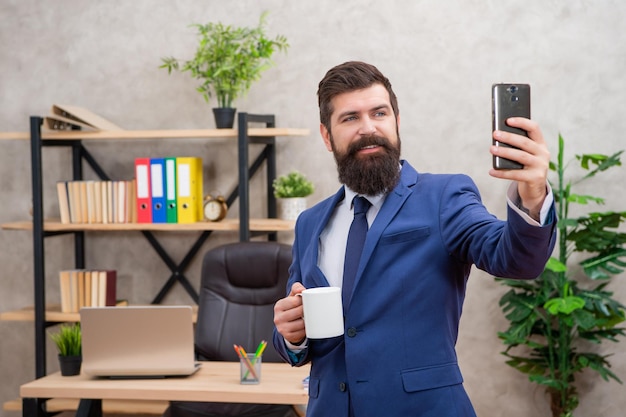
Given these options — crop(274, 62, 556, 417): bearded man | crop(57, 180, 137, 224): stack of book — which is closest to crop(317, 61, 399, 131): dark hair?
crop(274, 62, 556, 417): bearded man

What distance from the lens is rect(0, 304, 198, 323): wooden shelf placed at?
4019 mm

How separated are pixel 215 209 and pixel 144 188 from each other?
38 cm

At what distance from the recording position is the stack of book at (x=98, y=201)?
4.07m

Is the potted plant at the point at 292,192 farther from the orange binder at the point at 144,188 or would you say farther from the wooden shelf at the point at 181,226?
the orange binder at the point at 144,188

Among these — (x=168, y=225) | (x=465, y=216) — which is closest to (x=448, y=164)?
(x=168, y=225)

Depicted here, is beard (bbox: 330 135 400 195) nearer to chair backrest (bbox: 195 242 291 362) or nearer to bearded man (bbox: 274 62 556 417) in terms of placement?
bearded man (bbox: 274 62 556 417)

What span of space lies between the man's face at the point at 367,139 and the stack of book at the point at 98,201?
2.58 m

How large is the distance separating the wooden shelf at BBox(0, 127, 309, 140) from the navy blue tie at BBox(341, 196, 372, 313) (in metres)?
2.13

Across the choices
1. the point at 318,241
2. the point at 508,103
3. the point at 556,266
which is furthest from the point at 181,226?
the point at 508,103

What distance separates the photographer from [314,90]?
4.11 meters

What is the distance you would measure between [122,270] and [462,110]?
2.04 m

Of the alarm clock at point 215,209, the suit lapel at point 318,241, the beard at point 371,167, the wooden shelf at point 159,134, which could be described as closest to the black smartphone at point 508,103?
the beard at point 371,167

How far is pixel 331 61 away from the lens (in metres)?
4.07

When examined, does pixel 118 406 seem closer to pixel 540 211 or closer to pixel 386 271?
pixel 386 271
